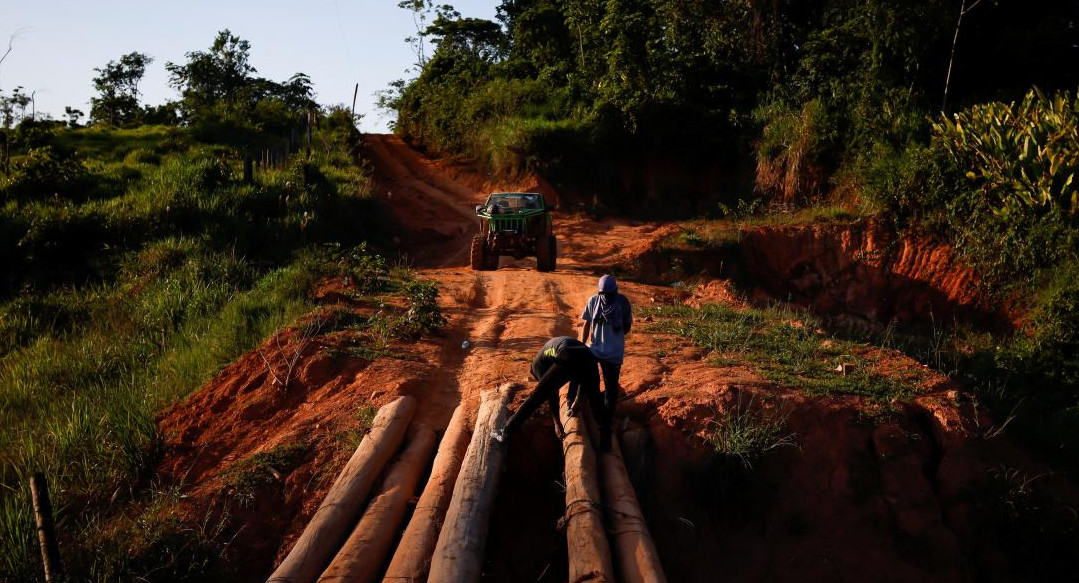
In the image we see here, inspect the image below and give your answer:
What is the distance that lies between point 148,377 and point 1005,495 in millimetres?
9314

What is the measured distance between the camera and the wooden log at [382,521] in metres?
5.28

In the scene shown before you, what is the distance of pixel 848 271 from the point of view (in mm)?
18297

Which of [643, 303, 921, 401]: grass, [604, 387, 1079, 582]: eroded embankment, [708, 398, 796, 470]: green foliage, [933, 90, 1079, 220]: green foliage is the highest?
[933, 90, 1079, 220]: green foliage

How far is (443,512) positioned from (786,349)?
16.8 feet

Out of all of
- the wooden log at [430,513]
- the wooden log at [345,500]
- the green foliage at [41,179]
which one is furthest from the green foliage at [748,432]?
the green foliage at [41,179]

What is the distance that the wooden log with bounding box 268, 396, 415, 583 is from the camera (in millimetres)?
5312

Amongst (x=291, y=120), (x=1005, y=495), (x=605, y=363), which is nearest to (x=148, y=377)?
(x=605, y=363)

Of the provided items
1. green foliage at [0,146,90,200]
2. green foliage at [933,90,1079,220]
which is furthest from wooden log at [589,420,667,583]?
green foliage at [0,146,90,200]

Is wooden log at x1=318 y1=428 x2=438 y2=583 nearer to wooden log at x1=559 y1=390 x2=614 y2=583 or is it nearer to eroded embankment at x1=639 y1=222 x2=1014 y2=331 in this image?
wooden log at x1=559 y1=390 x2=614 y2=583

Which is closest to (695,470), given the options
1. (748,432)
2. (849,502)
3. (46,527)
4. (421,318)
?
(748,432)

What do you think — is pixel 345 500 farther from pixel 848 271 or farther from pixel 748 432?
pixel 848 271

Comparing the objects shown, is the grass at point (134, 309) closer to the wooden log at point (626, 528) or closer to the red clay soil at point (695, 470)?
the red clay soil at point (695, 470)

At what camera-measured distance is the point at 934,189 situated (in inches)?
689

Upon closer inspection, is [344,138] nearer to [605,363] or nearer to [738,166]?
[738,166]
